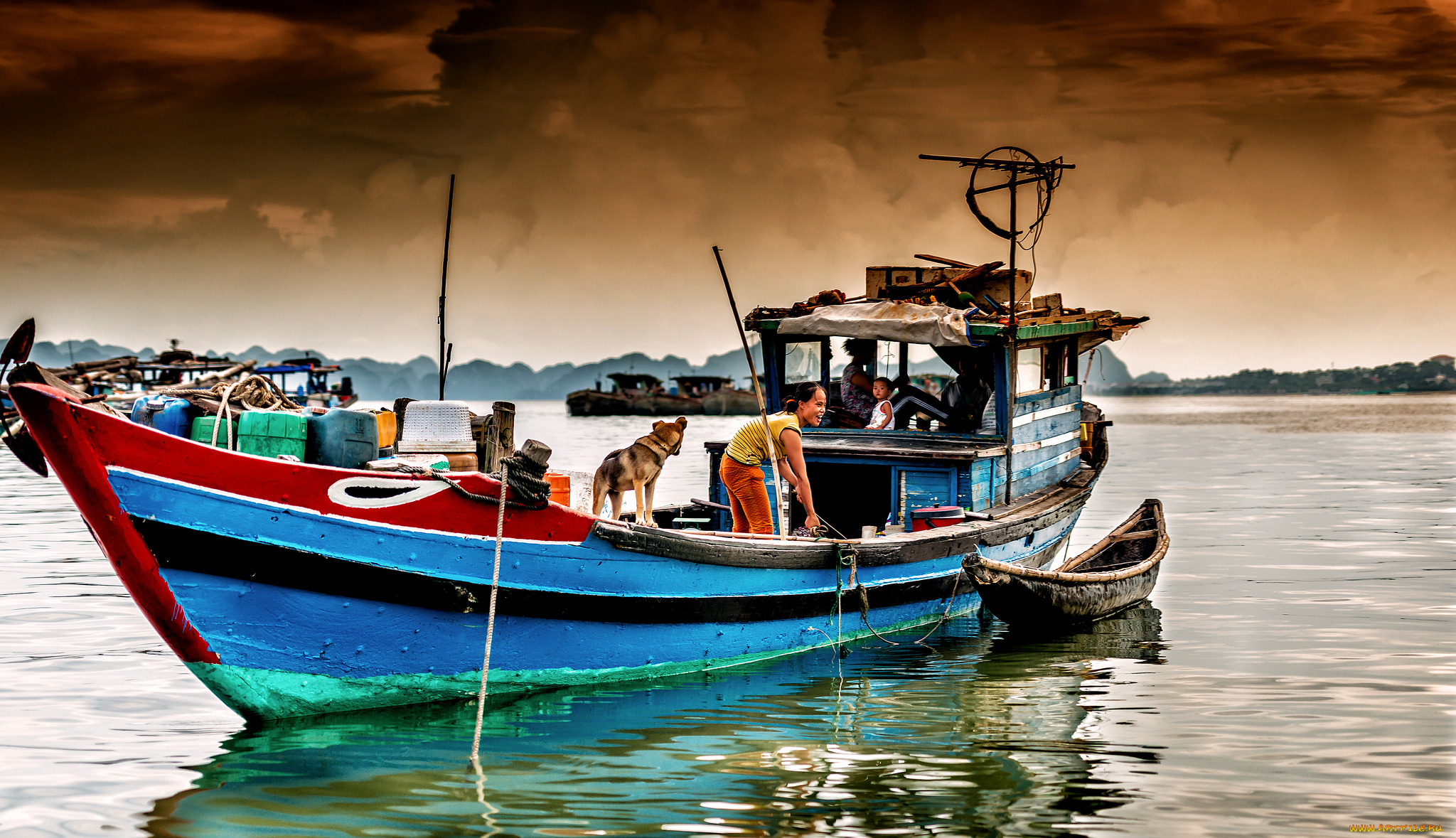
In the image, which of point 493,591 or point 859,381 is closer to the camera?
point 493,591

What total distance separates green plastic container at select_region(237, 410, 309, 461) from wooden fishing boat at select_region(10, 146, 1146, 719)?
22cm

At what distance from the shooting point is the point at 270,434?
6379 millimetres

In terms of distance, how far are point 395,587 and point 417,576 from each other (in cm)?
14

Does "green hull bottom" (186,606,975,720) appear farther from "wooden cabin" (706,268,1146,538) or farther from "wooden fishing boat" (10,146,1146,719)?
"wooden cabin" (706,268,1146,538)

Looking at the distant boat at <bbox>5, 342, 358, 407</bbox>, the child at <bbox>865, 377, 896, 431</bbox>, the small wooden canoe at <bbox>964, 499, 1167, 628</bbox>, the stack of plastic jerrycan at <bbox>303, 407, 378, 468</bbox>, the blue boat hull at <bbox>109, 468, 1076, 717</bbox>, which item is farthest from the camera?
the distant boat at <bbox>5, 342, 358, 407</bbox>

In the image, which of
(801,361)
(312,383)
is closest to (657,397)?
(312,383)

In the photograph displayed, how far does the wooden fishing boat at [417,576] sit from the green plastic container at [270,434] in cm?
22

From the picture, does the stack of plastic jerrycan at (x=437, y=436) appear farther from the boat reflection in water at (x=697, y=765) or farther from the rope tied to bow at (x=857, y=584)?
the rope tied to bow at (x=857, y=584)

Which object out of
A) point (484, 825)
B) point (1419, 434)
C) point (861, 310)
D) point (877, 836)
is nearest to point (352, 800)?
point (484, 825)

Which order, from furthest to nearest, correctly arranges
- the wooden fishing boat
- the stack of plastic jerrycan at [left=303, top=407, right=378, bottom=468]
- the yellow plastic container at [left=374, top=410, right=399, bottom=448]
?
the yellow plastic container at [left=374, top=410, right=399, bottom=448]
the stack of plastic jerrycan at [left=303, top=407, right=378, bottom=468]
the wooden fishing boat

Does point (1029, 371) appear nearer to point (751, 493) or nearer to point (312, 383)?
point (751, 493)

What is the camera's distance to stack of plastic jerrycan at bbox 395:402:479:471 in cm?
770

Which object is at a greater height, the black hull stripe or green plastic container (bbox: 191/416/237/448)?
green plastic container (bbox: 191/416/237/448)

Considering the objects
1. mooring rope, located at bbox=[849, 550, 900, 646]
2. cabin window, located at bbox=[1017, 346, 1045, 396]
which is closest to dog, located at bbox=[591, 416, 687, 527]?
mooring rope, located at bbox=[849, 550, 900, 646]
